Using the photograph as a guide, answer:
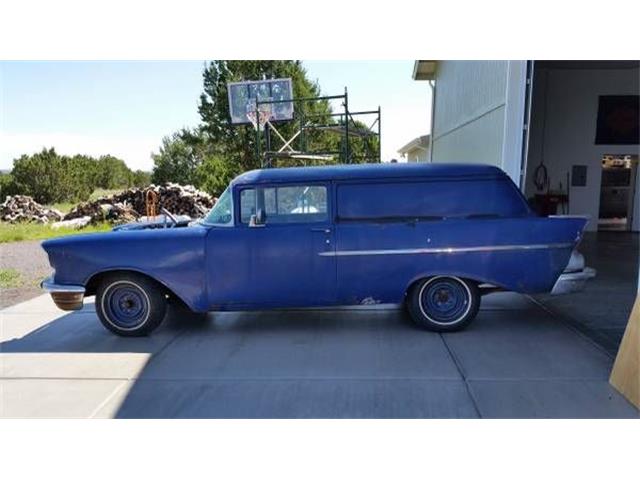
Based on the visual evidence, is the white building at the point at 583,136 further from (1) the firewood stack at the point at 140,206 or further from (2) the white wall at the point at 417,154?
(2) the white wall at the point at 417,154

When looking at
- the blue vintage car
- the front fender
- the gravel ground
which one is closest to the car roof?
the blue vintage car

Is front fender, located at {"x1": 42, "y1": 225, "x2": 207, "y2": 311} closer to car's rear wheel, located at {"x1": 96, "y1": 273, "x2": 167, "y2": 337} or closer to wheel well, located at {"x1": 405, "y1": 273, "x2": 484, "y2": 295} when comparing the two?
car's rear wheel, located at {"x1": 96, "y1": 273, "x2": 167, "y2": 337}

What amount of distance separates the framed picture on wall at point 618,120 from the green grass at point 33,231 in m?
14.8

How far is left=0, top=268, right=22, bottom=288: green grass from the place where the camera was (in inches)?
308

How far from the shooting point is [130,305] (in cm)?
505

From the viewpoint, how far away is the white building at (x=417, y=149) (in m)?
21.6

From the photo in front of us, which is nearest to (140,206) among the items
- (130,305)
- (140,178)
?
(130,305)

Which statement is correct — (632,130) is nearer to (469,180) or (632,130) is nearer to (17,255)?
(469,180)

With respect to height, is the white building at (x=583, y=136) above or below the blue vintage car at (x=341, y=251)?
above

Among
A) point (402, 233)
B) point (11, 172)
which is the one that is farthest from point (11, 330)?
point (11, 172)

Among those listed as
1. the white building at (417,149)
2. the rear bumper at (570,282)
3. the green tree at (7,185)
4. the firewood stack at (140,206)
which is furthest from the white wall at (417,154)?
the green tree at (7,185)

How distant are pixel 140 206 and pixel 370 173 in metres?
14.7

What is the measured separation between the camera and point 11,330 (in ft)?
17.8

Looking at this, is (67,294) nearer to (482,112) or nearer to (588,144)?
(482,112)
